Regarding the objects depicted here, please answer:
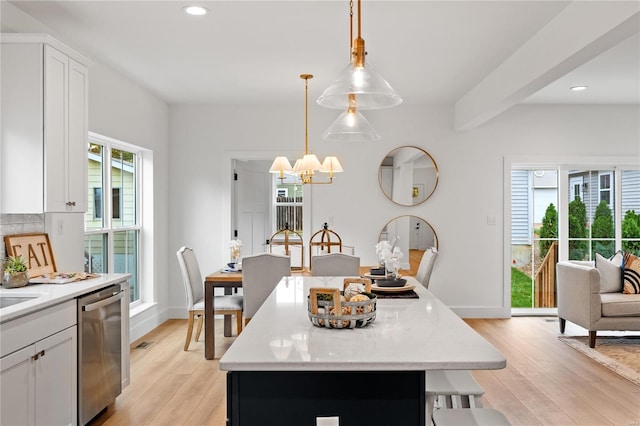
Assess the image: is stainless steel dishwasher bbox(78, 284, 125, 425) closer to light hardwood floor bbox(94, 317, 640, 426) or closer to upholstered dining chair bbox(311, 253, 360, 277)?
light hardwood floor bbox(94, 317, 640, 426)

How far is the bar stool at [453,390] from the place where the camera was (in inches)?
85.0

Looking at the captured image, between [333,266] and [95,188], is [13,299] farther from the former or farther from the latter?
[333,266]

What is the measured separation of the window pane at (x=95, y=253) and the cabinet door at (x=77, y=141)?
1.15m

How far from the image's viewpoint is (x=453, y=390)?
217 cm

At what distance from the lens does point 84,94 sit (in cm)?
351

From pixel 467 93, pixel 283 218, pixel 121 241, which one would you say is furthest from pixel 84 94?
pixel 283 218

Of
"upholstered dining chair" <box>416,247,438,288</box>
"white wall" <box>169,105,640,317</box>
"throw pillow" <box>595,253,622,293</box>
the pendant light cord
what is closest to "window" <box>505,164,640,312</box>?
"white wall" <box>169,105,640,317</box>

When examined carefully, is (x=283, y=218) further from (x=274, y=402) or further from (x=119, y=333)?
(x=274, y=402)

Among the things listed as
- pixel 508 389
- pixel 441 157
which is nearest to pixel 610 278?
pixel 508 389

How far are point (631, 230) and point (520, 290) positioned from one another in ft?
4.91

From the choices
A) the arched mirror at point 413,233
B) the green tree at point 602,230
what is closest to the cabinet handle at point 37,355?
the arched mirror at point 413,233

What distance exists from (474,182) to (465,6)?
3.33 meters

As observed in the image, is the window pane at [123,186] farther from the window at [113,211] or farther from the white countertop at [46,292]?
the white countertop at [46,292]

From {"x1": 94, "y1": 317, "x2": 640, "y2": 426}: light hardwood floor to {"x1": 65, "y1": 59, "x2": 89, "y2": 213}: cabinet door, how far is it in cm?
140
